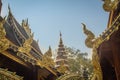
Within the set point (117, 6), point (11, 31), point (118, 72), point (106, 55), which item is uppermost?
point (11, 31)

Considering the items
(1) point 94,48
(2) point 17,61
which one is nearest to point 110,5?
(1) point 94,48

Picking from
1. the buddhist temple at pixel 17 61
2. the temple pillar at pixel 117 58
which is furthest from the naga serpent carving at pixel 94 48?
the buddhist temple at pixel 17 61

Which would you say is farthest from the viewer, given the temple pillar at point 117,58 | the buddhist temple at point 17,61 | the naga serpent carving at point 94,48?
the buddhist temple at point 17,61

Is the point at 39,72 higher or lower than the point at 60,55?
lower

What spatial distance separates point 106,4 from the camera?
133 inches

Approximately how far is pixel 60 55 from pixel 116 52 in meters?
12.9

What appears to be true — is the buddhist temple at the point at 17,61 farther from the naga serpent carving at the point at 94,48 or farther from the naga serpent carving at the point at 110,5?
the naga serpent carving at the point at 110,5

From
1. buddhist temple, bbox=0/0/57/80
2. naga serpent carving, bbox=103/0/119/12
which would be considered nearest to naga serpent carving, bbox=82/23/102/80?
naga serpent carving, bbox=103/0/119/12

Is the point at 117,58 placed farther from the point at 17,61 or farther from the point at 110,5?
the point at 17,61

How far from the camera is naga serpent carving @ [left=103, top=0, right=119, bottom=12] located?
3204 millimetres

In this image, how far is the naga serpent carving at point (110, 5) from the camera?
10.5 ft

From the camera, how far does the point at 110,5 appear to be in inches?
130

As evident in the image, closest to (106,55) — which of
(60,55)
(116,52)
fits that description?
(116,52)

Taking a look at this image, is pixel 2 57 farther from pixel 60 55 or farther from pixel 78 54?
pixel 78 54
